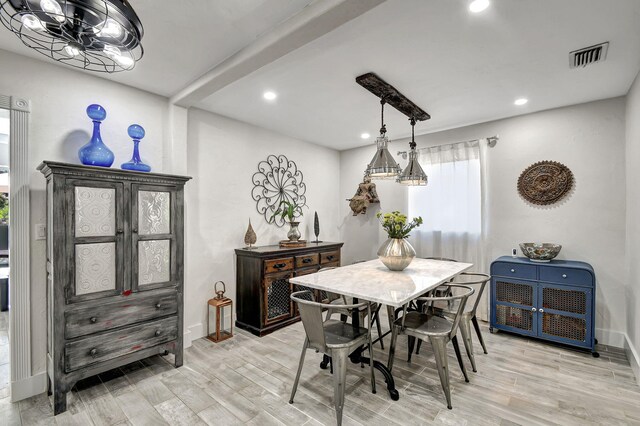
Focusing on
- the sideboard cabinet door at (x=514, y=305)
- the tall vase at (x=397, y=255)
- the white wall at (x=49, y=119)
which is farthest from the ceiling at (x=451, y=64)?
the sideboard cabinet door at (x=514, y=305)

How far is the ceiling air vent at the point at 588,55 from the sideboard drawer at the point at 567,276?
6.25ft

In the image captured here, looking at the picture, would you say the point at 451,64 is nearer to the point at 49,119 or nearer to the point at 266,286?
the point at 266,286

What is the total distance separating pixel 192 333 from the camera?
10.6 feet

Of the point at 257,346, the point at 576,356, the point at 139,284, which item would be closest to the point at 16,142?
the point at 139,284

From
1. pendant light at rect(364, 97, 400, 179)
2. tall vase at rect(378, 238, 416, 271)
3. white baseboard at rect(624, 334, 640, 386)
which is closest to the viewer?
white baseboard at rect(624, 334, 640, 386)

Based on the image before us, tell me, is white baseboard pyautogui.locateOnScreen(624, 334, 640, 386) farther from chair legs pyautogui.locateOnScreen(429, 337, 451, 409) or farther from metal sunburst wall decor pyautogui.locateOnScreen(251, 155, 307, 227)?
metal sunburst wall decor pyautogui.locateOnScreen(251, 155, 307, 227)

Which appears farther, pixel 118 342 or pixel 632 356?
pixel 632 356

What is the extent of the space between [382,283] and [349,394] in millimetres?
865

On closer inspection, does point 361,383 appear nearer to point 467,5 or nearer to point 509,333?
point 509,333

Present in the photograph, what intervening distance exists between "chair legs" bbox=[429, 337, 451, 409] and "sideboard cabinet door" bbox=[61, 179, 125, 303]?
246cm

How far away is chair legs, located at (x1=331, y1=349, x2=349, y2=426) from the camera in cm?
187

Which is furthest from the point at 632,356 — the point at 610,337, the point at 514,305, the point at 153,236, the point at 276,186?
the point at 153,236

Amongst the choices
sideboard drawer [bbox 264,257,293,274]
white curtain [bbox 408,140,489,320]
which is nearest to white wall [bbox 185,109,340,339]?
sideboard drawer [bbox 264,257,293,274]

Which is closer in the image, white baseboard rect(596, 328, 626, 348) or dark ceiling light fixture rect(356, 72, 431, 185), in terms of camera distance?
dark ceiling light fixture rect(356, 72, 431, 185)
